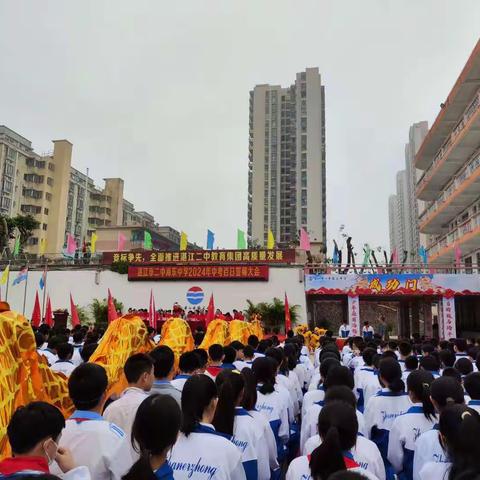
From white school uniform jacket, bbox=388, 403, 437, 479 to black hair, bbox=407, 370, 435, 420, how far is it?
39mm

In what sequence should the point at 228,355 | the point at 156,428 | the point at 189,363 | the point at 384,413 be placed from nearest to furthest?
the point at 156,428 < the point at 384,413 < the point at 189,363 < the point at 228,355

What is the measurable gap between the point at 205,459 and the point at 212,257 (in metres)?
18.7

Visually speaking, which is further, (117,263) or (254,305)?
(117,263)

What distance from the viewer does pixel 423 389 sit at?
11.0 ft

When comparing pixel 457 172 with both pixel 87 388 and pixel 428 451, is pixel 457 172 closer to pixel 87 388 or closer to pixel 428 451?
pixel 428 451

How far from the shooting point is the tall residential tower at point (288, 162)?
5975cm

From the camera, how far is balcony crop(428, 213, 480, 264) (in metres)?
20.3

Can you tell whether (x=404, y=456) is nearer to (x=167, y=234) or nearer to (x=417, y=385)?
(x=417, y=385)

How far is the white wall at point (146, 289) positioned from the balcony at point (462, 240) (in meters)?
7.83

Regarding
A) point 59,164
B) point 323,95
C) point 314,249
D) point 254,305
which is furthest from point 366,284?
point 323,95

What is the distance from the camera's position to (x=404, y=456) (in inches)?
132

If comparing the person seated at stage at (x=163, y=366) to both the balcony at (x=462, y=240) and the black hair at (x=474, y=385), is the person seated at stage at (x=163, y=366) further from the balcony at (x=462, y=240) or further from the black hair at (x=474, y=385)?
the balcony at (x=462, y=240)

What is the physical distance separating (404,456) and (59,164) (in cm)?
4901

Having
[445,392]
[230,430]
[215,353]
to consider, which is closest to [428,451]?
[445,392]
